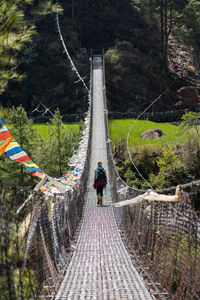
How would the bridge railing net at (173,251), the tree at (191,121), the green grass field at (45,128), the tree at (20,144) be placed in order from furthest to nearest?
1. the green grass field at (45,128)
2. the tree at (191,121)
3. the tree at (20,144)
4. the bridge railing net at (173,251)

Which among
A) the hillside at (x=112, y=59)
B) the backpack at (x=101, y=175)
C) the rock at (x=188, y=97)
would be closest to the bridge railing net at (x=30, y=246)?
the backpack at (x=101, y=175)

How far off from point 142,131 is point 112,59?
294 inches

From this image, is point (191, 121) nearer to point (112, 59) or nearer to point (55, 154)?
point (55, 154)

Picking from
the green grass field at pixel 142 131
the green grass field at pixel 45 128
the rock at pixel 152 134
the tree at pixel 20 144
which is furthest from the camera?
the green grass field at pixel 45 128

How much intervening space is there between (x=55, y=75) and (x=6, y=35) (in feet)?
86.3

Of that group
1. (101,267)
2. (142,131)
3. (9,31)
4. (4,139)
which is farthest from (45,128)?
(9,31)

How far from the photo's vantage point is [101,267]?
158 inches

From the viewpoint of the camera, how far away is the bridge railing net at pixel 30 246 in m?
2.22

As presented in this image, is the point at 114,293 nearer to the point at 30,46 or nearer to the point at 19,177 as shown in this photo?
the point at 19,177

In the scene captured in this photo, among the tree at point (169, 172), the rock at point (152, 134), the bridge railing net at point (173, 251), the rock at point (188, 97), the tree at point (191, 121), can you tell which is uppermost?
the rock at point (188, 97)

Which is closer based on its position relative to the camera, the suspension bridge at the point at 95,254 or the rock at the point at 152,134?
the suspension bridge at the point at 95,254

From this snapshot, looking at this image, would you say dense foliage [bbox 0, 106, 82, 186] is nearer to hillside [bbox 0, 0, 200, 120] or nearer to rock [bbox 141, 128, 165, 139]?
rock [bbox 141, 128, 165, 139]

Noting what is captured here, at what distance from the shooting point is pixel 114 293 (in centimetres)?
305

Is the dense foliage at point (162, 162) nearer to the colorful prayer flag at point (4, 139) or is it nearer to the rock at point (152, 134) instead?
the rock at point (152, 134)
